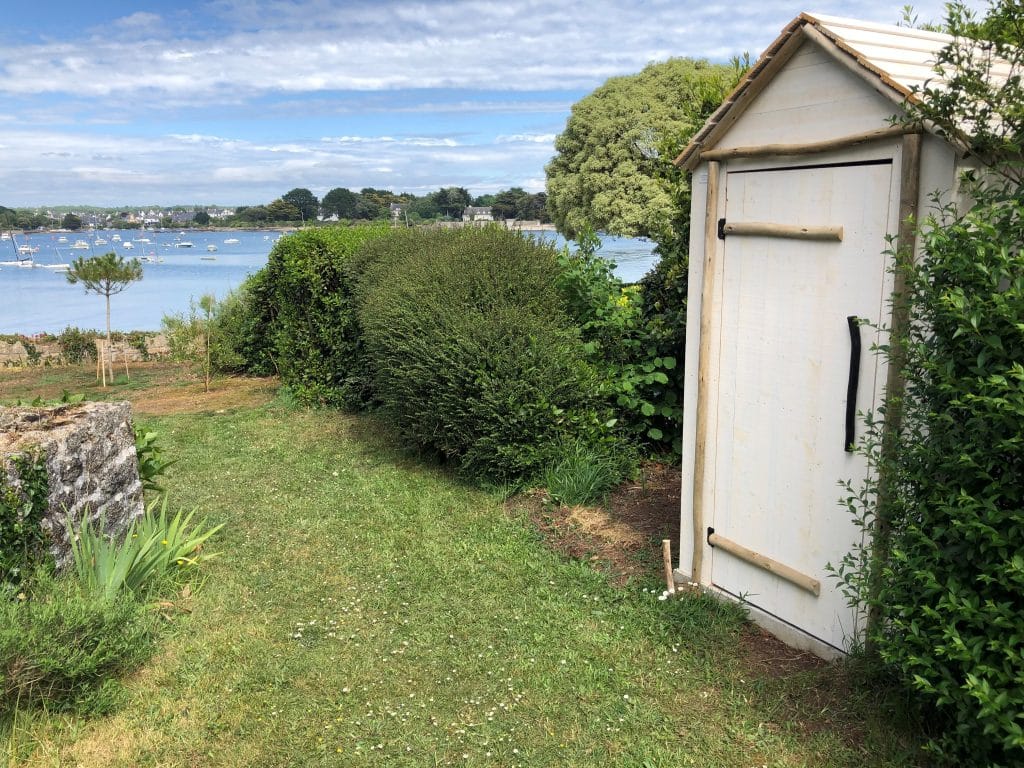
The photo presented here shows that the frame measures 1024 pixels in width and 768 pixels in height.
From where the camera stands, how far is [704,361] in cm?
467

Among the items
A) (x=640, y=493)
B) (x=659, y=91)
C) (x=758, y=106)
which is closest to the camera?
(x=758, y=106)

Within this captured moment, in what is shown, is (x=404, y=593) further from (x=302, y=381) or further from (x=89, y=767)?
(x=302, y=381)

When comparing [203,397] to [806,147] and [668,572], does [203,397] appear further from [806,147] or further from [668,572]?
[806,147]

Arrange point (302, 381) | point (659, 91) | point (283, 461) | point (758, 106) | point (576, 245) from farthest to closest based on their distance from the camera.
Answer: point (659, 91) → point (302, 381) → point (283, 461) → point (576, 245) → point (758, 106)

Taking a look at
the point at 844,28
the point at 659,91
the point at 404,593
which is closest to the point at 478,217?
the point at 404,593

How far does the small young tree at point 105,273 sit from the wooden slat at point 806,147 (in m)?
14.1

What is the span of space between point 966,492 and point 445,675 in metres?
2.81

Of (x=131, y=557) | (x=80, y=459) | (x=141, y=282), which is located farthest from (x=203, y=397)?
(x=141, y=282)

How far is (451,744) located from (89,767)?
1.68m

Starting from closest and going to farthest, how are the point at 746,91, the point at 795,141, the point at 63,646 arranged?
1. the point at 63,646
2. the point at 795,141
3. the point at 746,91

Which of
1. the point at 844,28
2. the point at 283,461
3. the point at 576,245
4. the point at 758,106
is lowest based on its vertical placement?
the point at 283,461

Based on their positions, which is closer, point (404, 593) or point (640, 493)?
point (404, 593)

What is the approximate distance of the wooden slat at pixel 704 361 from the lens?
4527mm

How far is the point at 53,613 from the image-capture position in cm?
395
